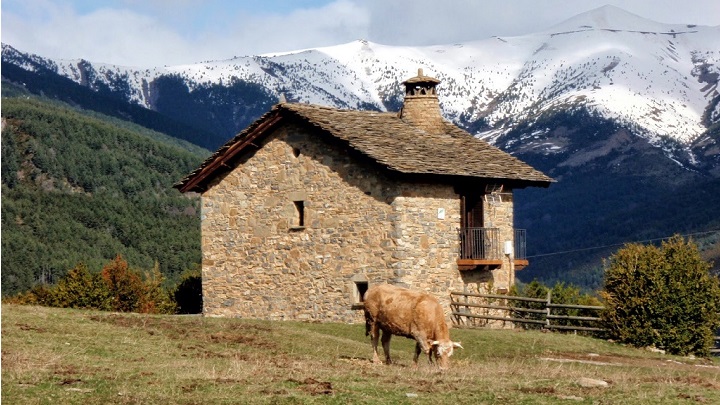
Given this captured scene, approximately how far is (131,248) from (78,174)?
116ft

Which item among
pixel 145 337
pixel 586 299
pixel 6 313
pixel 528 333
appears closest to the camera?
pixel 145 337

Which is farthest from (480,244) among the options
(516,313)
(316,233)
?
(316,233)

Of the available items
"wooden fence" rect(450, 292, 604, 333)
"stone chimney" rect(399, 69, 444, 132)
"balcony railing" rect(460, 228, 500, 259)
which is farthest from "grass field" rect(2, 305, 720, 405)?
"stone chimney" rect(399, 69, 444, 132)

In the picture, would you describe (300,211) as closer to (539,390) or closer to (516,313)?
(516,313)

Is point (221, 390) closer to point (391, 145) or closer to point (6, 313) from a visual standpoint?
point (6, 313)

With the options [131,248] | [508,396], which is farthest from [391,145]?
[131,248]

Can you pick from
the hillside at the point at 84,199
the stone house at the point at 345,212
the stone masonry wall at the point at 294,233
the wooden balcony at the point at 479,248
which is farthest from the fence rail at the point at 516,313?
the hillside at the point at 84,199

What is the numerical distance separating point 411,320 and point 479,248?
599 inches

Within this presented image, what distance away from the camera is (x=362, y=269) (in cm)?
3806

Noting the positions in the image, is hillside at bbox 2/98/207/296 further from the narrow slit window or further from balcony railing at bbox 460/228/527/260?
balcony railing at bbox 460/228/527/260

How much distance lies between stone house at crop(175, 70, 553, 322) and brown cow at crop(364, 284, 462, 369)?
1093cm

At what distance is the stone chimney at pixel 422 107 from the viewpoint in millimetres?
43516

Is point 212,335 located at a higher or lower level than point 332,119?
lower

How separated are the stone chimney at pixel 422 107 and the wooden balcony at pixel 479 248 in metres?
4.70
